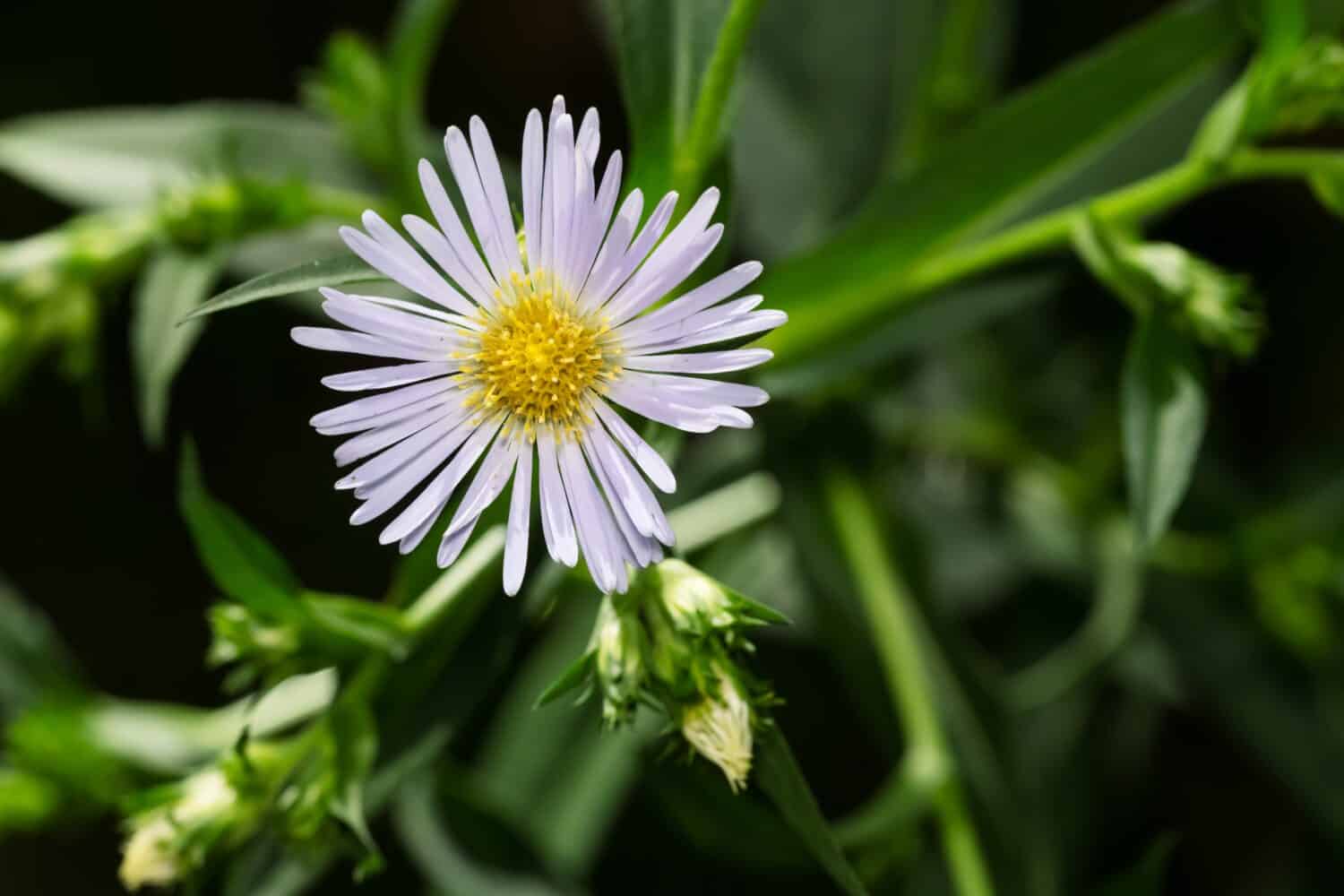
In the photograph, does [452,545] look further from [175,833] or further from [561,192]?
[175,833]

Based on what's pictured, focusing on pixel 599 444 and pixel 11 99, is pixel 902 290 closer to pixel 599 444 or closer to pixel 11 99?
pixel 599 444

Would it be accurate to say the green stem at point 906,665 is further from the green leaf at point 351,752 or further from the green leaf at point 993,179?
the green leaf at point 351,752

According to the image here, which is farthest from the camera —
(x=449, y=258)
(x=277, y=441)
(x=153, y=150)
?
(x=277, y=441)

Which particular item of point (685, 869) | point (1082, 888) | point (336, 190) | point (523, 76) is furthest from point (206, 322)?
point (1082, 888)

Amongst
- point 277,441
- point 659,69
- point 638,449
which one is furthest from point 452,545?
point 277,441

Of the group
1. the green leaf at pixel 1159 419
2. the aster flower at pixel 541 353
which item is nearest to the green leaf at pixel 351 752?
the aster flower at pixel 541 353

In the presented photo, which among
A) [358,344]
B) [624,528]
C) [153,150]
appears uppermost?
[153,150]
